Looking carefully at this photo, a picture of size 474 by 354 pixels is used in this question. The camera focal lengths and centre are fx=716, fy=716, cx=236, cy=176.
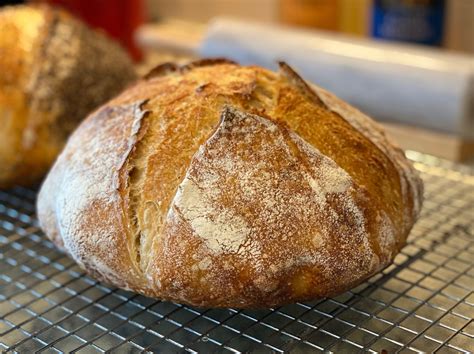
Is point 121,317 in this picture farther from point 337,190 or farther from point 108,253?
point 337,190

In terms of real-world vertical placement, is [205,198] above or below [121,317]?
above

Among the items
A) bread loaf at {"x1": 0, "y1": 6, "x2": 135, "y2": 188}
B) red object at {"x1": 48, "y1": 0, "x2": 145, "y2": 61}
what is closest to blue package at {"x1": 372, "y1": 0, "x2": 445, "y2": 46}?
bread loaf at {"x1": 0, "y1": 6, "x2": 135, "y2": 188}

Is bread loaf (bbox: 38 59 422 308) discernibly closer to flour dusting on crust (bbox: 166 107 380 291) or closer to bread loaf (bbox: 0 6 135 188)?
flour dusting on crust (bbox: 166 107 380 291)

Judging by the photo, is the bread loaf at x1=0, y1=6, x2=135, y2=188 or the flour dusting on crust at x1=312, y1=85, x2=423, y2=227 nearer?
the flour dusting on crust at x1=312, y1=85, x2=423, y2=227

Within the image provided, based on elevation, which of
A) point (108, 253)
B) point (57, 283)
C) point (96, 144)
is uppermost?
point (96, 144)

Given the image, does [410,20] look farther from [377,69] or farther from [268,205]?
[268,205]

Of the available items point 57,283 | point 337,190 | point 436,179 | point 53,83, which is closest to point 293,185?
point 337,190

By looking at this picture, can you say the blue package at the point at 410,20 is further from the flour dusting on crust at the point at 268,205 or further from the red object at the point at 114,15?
the flour dusting on crust at the point at 268,205

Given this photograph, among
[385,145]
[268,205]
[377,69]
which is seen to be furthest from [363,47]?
[268,205]
